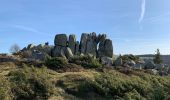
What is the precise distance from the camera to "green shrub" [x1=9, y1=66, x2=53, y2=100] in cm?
2206

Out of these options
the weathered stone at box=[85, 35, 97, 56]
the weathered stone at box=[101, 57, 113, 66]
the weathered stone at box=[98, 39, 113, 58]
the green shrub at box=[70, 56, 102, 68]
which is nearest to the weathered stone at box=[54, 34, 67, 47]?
the weathered stone at box=[85, 35, 97, 56]

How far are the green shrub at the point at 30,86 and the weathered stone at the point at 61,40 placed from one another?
110 ft

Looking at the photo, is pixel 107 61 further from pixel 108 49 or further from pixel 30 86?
pixel 30 86

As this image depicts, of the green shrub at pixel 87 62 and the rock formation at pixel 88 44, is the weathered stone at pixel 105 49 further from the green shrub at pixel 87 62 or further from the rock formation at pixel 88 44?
the green shrub at pixel 87 62

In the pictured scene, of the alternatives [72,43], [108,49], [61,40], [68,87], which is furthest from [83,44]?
[68,87]

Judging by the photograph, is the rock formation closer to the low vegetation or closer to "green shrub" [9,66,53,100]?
the low vegetation

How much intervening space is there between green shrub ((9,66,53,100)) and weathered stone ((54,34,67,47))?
33.6m

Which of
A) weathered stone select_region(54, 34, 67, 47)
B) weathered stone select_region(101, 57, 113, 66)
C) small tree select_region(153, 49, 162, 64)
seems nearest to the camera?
weathered stone select_region(101, 57, 113, 66)

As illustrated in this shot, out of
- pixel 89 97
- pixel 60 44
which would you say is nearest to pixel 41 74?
pixel 89 97

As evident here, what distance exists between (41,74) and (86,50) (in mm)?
36834

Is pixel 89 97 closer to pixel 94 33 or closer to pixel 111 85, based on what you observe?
pixel 111 85

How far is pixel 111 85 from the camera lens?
2655 cm

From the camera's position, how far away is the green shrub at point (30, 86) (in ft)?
72.4

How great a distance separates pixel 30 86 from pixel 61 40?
35.9m
